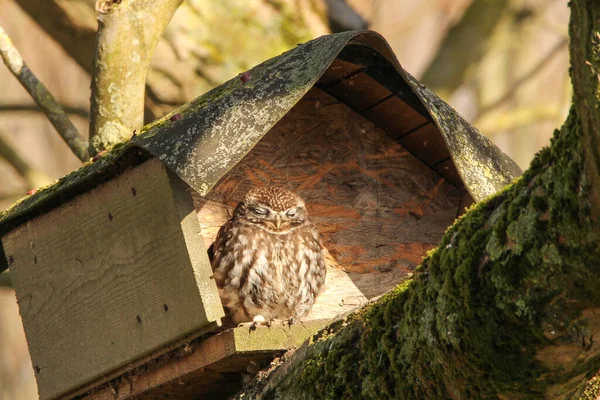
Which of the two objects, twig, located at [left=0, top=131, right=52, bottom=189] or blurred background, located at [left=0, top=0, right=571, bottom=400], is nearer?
twig, located at [left=0, top=131, right=52, bottom=189]

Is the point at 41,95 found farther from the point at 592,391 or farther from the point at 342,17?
the point at 592,391

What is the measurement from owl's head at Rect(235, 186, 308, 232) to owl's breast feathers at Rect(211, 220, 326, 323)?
0.12ft

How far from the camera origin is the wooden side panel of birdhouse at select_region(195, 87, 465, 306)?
5207 mm

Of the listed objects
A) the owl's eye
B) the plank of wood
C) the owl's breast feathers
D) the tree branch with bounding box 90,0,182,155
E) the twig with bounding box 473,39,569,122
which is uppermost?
the twig with bounding box 473,39,569,122

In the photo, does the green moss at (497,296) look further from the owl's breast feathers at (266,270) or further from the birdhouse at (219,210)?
the owl's breast feathers at (266,270)

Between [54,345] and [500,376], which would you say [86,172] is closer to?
[54,345]

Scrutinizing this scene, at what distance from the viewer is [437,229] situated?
5.40 meters

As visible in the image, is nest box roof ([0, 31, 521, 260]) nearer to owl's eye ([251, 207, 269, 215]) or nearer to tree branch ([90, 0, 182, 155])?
owl's eye ([251, 207, 269, 215])

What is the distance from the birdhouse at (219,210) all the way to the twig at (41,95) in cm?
118

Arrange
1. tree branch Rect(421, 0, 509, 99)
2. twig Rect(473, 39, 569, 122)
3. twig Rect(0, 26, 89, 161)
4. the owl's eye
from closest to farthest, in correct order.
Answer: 1. the owl's eye
2. twig Rect(0, 26, 89, 161)
3. tree branch Rect(421, 0, 509, 99)
4. twig Rect(473, 39, 569, 122)

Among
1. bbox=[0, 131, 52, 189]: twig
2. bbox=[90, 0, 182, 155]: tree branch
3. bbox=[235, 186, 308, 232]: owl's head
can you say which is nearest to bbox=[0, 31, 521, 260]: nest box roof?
bbox=[235, 186, 308, 232]: owl's head

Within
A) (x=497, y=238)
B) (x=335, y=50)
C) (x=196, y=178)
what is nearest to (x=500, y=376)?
(x=497, y=238)

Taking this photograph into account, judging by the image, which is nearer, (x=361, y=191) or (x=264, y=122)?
(x=264, y=122)

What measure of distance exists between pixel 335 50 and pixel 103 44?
5.88 feet
